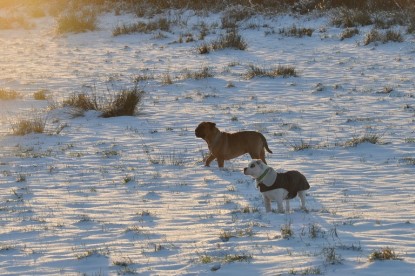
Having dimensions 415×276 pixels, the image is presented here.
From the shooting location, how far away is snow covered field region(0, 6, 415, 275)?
20.8 ft

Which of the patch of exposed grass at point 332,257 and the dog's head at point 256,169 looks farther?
the dog's head at point 256,169

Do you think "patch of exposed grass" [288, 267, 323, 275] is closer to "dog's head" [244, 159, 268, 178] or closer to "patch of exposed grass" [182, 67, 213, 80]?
"dog's head" [244, 159, 268, 178]

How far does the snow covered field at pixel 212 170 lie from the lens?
6.33 metres

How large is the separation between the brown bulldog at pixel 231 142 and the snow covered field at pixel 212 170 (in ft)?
0.96

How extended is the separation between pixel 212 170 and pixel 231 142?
1.68ft

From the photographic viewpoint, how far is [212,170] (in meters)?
10.4

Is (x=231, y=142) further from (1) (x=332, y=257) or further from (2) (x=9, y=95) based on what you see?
(2) (x=9, y=95)

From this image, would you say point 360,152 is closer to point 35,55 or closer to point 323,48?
point 323,48

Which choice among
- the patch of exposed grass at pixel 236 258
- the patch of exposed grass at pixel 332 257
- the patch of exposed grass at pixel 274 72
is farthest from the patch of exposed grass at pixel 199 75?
the patch of exposed grass at pixel 332 257

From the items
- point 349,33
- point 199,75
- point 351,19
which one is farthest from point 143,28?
point 199,75

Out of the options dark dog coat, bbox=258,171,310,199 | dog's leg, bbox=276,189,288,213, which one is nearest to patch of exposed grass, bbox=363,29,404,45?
dark dog coat, bbox=258,171,310,199

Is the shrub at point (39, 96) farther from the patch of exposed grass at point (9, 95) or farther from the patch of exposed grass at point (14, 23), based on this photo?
the patch of exposed grass at point (14, 23)

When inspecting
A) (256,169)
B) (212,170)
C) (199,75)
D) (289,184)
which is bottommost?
(212,170)

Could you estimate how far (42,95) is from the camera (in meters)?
16.6
